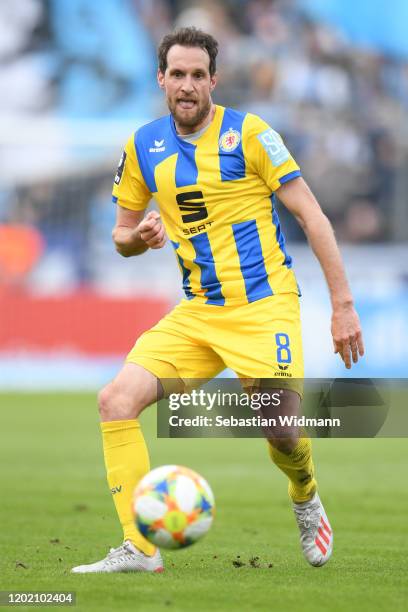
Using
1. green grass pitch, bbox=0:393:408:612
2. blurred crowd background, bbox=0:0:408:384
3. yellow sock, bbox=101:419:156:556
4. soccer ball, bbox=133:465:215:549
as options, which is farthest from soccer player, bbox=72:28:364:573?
blurred crowd background, bbox=0:0:408:384

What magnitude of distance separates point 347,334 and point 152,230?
106cm

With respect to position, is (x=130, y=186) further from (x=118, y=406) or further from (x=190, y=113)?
(x=118, y=406)

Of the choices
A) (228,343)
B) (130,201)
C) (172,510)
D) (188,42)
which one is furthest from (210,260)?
(172,510)

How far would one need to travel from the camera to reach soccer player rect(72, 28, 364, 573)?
5812mm

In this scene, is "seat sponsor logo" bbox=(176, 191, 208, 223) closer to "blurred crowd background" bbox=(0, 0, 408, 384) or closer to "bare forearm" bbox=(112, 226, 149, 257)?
"bare forearm" bbox=(112, 226, 149, 257)

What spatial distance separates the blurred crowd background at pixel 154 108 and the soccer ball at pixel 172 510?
55.7 feet

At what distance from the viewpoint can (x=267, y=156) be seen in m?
5.93

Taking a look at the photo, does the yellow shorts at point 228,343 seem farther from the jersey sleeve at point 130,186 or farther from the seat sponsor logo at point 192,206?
the jersey sleeve at point 130,186

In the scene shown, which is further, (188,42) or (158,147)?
(158,147)

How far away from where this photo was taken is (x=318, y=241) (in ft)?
19.1

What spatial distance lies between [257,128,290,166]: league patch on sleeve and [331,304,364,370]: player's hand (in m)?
0.80

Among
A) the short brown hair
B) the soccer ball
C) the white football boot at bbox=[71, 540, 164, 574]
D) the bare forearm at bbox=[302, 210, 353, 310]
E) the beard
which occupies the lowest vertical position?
the white football boot at bbox=[71, 540, 164, 574]

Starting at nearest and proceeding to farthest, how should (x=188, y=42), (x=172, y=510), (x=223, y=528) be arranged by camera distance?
(x=172, y=510), (x=188, y=42), (x=223, y=528)

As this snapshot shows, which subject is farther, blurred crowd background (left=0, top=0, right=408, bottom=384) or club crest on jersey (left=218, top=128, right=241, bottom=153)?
blurred crowd background (left=0, top=0, right=408, bottom=384)
